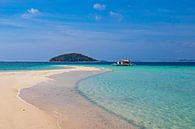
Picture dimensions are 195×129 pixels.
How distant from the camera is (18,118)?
907 cm

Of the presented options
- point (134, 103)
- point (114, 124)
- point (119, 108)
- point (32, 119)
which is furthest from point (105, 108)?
point (32, 119)

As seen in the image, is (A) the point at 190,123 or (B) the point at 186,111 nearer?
(A) the point at 190,123

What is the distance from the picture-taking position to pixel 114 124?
9.09 m

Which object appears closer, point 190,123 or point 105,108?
point 190,123

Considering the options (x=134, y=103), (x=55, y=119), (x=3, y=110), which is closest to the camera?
(x=55, y=119)

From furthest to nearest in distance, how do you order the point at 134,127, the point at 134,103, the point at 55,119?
the point at 134,103 → the point at 55,119 → the point at 134,127

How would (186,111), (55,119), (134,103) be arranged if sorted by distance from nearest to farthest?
→ (55,119) → (186,111) → (134,103)

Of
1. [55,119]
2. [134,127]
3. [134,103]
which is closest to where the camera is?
[134,127]

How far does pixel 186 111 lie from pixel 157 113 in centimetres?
115

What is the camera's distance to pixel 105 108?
38.8ft

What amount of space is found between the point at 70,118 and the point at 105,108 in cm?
242

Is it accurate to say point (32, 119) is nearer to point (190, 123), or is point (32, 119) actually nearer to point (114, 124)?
point (114, 124)

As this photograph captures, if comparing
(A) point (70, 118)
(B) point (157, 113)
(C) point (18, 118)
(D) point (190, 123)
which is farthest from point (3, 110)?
(D) point (190, 123)

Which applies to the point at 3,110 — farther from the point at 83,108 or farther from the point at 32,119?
the point at 83,108
